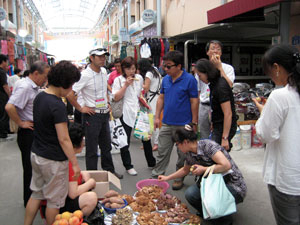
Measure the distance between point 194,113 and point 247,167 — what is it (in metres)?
1.68

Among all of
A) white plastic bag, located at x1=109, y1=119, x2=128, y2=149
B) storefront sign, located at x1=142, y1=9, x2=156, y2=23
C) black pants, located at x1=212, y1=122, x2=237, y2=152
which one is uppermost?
storefront sign, located at x1=142, y1=9, x2=156, y2=23

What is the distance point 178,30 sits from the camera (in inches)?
438

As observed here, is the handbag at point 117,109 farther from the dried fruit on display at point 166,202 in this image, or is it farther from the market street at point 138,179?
the dried fruit on display at point 166,202

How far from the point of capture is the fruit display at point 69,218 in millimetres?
2588

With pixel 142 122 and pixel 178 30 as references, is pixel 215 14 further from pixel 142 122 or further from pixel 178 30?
pixel 178 30

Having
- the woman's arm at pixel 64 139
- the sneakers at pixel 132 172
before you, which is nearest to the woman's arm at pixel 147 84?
the sneakers at pixel 132 172

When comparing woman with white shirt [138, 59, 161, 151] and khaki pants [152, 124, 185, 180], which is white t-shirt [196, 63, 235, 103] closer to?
khaki pants [152, 124, 185, 180]

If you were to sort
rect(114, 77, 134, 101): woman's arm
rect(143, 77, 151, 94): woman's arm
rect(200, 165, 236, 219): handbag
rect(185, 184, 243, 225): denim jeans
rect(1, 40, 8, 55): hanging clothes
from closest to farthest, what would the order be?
rect(200, 165, 236, 219): handbag < rect(185, 184, 243, 225): denim jeans < rect(114, 77, 134, 101): woman's arm < rect(143, 77, 151, 94): woman's arm < rect(1, 40, 8, 55): hanging clothes

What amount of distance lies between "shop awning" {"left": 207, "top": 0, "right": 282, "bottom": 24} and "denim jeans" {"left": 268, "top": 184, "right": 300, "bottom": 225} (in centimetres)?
308

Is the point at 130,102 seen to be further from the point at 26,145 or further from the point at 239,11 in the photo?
the point at 239,11

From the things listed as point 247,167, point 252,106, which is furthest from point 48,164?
point 252,106

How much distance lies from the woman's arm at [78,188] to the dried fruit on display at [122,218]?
1.40 ft

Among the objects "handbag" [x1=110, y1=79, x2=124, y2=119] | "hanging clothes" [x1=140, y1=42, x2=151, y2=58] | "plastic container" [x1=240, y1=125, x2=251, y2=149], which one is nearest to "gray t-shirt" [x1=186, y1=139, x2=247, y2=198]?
"handbag" [x1=110, y1=79, x2=124, y2=119]

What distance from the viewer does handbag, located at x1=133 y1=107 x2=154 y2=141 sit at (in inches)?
188
